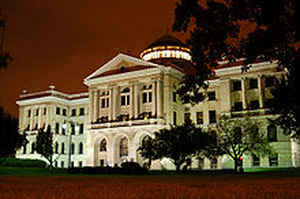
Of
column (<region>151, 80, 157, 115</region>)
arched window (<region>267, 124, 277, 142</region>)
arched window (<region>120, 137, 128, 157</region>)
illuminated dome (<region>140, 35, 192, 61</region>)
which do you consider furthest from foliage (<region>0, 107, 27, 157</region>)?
illuminated dome (<region>140, 35, 192, 61</region>)

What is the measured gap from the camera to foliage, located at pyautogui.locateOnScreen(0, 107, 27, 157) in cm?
3425

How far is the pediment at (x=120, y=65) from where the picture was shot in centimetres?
6531

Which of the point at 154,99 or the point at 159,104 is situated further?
the point at 154,99

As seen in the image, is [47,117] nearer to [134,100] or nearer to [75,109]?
[75,109]

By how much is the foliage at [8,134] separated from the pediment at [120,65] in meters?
31.8

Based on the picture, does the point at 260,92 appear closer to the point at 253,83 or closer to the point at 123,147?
the point at 253,83

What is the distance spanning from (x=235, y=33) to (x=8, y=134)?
87.4 feet

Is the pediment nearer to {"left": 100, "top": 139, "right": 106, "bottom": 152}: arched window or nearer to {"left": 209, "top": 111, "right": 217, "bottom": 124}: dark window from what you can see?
{"left": 209, "top": 111, "right": 217, "bottom": 124}: dark window

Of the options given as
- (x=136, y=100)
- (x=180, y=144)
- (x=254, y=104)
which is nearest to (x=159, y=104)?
(x=136, y=100)

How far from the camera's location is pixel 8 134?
34781 mm

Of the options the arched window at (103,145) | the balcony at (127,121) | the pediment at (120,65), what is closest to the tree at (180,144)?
the balcony at (127,121)

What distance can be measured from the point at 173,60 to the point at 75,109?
25.4m

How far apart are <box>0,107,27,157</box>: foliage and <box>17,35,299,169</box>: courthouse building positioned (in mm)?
15886

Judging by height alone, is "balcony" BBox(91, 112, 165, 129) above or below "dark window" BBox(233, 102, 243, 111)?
below
